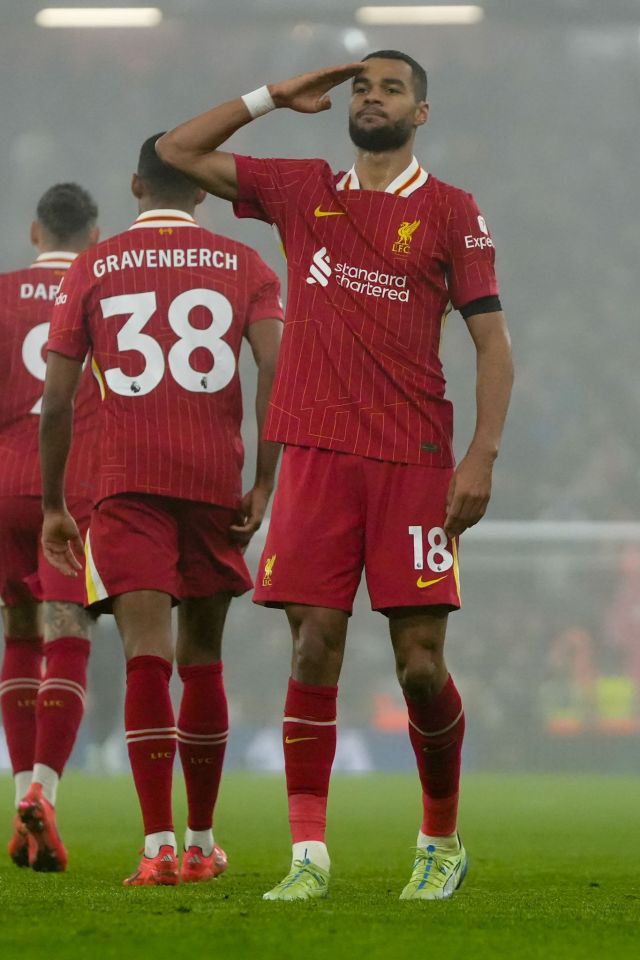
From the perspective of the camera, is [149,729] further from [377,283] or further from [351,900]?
[377,283]

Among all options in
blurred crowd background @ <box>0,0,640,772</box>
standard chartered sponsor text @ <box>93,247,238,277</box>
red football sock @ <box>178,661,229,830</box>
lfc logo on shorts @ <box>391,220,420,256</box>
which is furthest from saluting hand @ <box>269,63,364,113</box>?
blurred crowd background @ <box>0,0,640,772</box>

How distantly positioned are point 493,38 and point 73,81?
328 centimetres

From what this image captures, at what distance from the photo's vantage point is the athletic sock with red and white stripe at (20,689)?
4047 millimetres

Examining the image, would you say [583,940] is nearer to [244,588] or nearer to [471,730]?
[244,588]

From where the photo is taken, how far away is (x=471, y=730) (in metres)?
10.4

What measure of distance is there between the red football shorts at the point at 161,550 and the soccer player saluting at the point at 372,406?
44 centimetres

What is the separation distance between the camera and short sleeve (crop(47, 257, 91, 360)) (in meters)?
3.35

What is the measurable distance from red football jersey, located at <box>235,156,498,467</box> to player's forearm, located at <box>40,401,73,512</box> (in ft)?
1.94

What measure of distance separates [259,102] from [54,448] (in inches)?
34.0

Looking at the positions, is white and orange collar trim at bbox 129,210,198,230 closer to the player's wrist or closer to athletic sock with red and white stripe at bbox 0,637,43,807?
the player's wrist

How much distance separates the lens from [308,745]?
277 centimetres

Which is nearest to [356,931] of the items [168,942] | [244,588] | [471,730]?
[168,942]

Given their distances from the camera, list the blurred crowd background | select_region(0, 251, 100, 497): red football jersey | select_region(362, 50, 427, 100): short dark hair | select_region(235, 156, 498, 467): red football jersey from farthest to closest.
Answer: the blurred crowd background < select_region(0, 251, 100, 497): red football jersey < select_region(362, 50, 427, 100): short dark hair < select_region(235, 156, 498, 467): red football jersey

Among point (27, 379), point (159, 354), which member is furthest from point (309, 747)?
point (27, 379)
